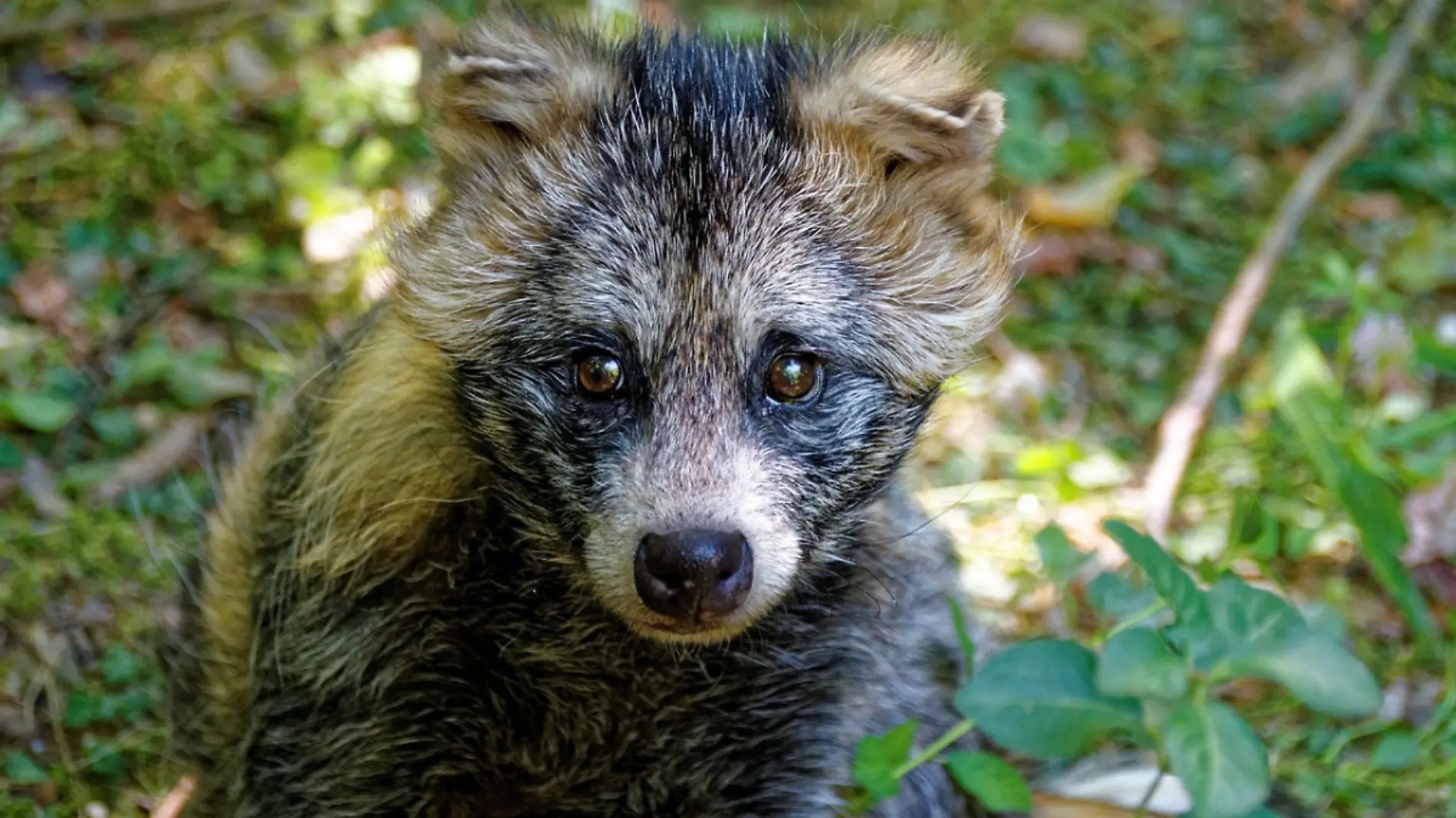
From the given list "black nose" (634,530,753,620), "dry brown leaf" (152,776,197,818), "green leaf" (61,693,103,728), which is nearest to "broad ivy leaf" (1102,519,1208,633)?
"black nose" (634,530,753,620)

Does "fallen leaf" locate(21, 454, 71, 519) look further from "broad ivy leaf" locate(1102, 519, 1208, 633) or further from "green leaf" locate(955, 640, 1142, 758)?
"broad ivy leaf" locate(1102, 519, 1208, 633)

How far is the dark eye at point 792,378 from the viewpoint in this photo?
11.6 feet

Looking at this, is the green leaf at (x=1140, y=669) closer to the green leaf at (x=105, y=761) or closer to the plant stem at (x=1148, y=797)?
the plant stem at (x=1148, y=797)

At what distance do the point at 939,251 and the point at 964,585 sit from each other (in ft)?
6.12

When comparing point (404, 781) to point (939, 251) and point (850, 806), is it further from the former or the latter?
point (939, 251)

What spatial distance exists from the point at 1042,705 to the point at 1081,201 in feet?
13.1

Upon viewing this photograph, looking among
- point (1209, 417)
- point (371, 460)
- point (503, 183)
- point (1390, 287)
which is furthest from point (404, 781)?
point (1390, 287)

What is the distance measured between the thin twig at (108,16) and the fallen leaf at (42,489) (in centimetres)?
227

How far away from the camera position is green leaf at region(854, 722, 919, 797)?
3.78 meters

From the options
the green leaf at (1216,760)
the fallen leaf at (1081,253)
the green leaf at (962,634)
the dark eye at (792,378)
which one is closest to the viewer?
the green leaf at (1216,760)

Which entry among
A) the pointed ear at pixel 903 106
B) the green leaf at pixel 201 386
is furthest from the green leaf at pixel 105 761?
the pointed ear at pixel 903 106

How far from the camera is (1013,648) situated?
3.57 meters

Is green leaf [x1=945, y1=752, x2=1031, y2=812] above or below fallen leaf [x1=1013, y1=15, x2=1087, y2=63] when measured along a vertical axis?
below

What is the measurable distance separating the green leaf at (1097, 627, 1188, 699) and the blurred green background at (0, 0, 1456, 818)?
120 centimetres
